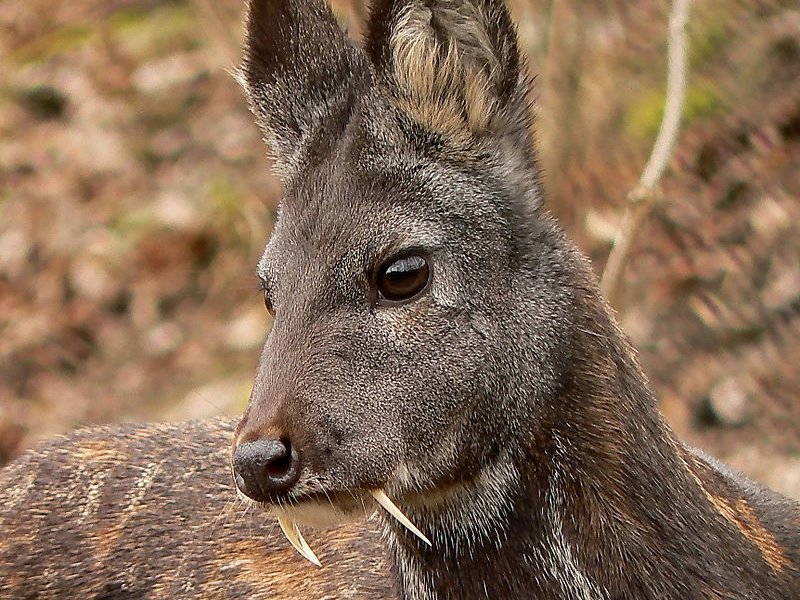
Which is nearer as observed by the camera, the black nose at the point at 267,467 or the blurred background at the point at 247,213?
the black nose at the point at 267,467

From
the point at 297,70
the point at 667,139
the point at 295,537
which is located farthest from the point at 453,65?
the point at 667,139

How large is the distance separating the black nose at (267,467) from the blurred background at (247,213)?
11.7ft

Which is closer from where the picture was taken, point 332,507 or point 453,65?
point 332,507

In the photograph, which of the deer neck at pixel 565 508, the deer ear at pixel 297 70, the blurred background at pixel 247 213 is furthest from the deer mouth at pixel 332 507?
the blurred background at pixel 247 213

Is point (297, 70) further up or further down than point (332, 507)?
further up

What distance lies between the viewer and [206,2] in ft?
27.1

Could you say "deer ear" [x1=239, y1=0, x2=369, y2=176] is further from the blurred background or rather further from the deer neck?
the blurred background

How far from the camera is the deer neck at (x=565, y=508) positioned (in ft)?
12.5

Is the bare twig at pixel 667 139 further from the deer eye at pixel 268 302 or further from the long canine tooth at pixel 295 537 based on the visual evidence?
the long canine tooth at pixel 295 537

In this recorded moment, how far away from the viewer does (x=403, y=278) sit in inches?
147

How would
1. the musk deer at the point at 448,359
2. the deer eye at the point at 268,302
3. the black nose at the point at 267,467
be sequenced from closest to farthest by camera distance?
the black nose at the point at 267,467 → the musk deer at the point at 448,359 → the deer eye at the point at 268,302

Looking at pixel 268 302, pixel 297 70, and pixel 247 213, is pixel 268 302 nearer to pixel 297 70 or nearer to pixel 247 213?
pixel 297 70

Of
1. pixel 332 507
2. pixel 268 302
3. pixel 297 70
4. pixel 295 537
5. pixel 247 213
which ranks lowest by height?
pixel 295 537

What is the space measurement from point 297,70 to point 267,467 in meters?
1.49
